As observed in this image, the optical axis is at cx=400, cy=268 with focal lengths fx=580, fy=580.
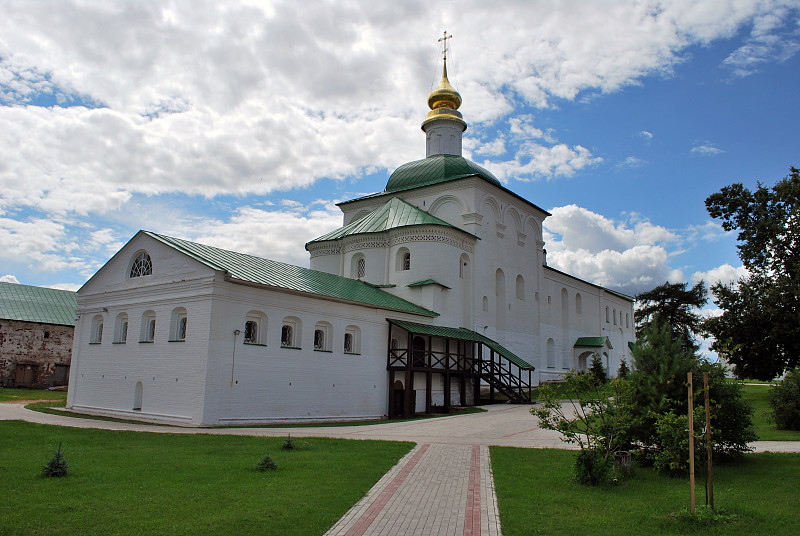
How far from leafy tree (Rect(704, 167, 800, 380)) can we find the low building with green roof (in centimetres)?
3460

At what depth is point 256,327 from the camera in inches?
755

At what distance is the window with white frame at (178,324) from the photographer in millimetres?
19109

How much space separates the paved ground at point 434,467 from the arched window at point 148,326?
323 centimetres

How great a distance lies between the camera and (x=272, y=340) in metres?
18.9

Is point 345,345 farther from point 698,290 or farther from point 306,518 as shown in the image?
point 698,290

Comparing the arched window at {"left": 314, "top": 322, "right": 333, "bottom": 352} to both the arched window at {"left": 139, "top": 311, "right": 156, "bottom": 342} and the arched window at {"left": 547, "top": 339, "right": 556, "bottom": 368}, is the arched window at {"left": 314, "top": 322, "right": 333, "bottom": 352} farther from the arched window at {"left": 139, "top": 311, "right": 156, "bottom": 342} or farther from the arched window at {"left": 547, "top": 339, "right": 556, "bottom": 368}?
the arched window at {"left": 547, "top": 339, "right": 556, "bottom": 368}

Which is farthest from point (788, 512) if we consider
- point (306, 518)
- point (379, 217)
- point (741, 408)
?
point (379, 217)

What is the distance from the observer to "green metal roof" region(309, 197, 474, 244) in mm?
28219

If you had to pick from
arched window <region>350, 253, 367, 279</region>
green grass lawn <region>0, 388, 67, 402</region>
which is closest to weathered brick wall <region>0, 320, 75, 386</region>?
green grass lawn <region>0, 388, 67, 402</region>

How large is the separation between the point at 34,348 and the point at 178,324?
20093mm

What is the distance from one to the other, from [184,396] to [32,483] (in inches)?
392

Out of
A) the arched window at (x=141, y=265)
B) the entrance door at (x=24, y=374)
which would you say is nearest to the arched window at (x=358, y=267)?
the arched window at (x=141, y=265)

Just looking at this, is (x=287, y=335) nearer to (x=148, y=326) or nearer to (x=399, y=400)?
(x=148, y=326)

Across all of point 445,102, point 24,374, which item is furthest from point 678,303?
point 24,374
